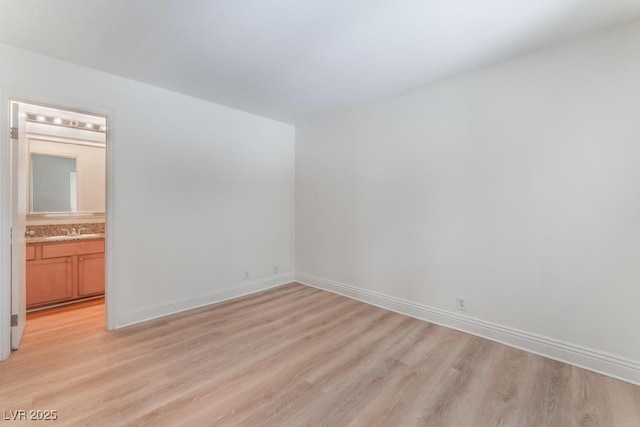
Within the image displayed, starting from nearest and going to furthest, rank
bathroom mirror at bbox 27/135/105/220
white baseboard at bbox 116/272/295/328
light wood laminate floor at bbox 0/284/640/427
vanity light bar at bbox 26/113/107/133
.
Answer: light wood laminate floor at bbox 0/284/640/427, white baseboard at bbox 116/272/295/328, vanity light bar at bbox 26/113/107/133, bathroom mirror at bbox 27/135/105/220

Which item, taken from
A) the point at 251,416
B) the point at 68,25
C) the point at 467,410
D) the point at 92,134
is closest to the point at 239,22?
the point at 68,25

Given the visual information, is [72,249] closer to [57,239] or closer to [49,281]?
[57,239]

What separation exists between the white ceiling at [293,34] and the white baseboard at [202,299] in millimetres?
2549

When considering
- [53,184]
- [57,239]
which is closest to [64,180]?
[53,184]

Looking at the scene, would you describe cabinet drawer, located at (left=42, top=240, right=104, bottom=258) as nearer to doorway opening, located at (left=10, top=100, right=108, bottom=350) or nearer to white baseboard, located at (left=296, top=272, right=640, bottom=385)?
doorway opening, located at (left=10, top=100, right=108, bottom=350)

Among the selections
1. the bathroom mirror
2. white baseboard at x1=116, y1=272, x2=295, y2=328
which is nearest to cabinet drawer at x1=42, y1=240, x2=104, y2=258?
the bathroom mirror

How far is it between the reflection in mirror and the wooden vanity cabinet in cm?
79

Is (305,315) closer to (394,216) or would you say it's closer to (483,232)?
(394,216)

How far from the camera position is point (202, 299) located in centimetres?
348

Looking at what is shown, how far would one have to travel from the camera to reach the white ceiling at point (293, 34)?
72.2 inches

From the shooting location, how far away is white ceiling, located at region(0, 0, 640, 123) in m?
1.83

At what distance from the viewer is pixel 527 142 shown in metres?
2.42

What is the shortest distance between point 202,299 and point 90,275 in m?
1.67

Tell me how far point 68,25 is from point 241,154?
209cm
